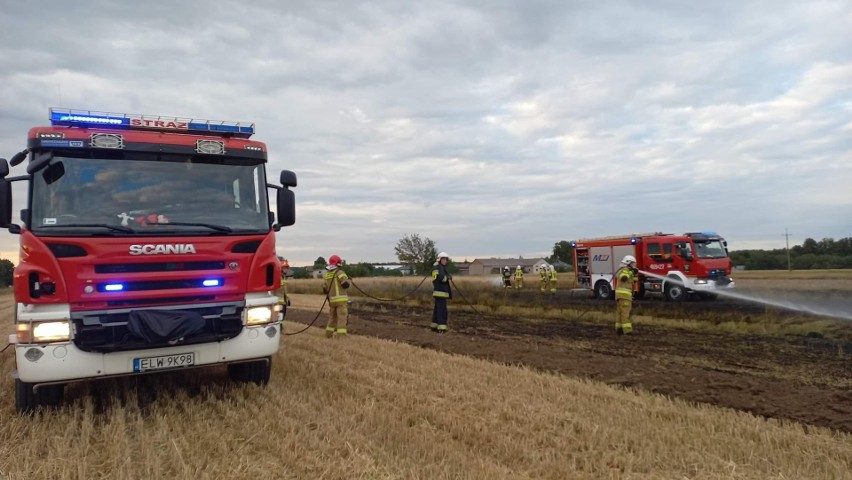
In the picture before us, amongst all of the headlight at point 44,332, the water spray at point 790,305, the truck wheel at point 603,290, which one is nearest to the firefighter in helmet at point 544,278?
the truck wheel at point 603,290

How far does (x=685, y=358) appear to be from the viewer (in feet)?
32.9

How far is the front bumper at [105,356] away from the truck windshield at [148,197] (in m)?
1.05

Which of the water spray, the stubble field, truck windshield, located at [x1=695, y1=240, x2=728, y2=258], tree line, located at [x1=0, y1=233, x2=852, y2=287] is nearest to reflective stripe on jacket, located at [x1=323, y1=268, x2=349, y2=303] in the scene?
the stubble field

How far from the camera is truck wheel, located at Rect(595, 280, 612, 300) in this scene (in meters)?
25.1

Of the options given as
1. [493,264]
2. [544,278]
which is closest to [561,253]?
[493,264]

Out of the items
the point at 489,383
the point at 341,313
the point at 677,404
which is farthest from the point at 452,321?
the point at 677,404

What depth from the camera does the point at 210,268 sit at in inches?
233

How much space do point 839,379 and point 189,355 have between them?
8.25m

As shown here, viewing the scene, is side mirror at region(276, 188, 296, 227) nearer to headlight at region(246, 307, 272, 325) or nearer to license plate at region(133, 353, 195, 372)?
headlight at region(246, 307, 272, 325)

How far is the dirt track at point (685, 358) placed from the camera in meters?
6.79

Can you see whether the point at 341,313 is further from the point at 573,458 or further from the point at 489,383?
the point at 573,458

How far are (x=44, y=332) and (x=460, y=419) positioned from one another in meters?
3.81

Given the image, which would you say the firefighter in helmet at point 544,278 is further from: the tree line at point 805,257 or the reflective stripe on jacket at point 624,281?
the tree line at point 805,257

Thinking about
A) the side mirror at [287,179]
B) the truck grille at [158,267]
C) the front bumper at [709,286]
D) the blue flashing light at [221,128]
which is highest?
the blue flashing light at [221,128]
